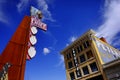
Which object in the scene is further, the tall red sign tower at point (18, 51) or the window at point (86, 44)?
the window at point (86, 44)

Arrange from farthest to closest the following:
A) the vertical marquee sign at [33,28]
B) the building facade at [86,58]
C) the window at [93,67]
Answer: the window at [93,67], the building facade at [86,58], the vertical marquee sign at [33,28]

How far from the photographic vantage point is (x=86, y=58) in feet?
101

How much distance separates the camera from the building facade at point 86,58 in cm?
2803

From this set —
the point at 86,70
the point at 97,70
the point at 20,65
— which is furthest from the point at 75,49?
the point at 20,65

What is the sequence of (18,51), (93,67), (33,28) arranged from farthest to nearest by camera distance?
(93,67) < (33,28) < (18,51)

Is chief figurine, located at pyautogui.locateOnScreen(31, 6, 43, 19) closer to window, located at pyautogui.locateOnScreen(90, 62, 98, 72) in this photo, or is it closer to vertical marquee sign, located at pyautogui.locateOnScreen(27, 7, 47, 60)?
vertical marquee sign, located at pyautogui.locateOnScreen(27, 7, 47, 60)

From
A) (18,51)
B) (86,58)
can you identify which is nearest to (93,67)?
(86,58)

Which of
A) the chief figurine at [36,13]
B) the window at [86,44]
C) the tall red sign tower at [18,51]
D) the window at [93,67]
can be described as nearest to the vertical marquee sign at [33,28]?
the chief figurine at [36,13]

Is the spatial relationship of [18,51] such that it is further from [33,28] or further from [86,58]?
[86,58]

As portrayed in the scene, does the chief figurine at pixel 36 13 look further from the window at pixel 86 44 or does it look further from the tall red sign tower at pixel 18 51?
the window at pixel 86 44

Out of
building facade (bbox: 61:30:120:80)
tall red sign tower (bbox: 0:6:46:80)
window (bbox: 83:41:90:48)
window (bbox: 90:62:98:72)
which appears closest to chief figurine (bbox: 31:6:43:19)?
tall red sign tower (bbox: 0:6:46:80)

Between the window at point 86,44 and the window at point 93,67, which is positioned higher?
the window at point 86,44

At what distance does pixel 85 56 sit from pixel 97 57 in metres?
3.49

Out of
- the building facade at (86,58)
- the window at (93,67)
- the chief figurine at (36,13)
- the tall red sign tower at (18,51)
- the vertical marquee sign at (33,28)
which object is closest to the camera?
the tall red sign tower at (18,51)
